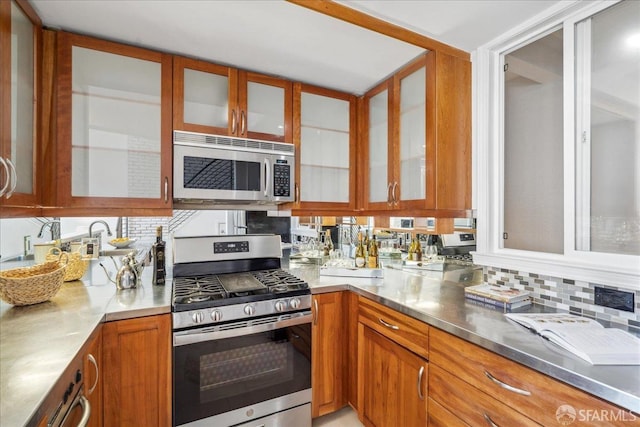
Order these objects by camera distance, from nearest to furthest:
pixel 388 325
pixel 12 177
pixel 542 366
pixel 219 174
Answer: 1. pixel 542 366
2. pixel 12 177
3. pixel 388 325
4. pixel 219 174

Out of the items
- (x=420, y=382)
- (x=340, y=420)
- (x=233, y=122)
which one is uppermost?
(x=233, y=122)

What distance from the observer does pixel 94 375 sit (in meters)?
1.26

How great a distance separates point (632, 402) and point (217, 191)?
197cm

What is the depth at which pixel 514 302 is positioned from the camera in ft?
4.78

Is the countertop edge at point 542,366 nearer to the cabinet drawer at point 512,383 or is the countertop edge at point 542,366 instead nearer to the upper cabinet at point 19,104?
the cabinet drawer at point 512,383

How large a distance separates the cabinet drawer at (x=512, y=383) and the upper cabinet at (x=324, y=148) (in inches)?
49.8

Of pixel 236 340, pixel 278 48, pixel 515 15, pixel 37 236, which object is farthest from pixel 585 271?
pixel 37 236

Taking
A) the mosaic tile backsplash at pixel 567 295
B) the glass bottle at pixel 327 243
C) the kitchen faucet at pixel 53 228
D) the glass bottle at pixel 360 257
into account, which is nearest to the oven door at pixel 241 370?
the glass bottle at pixel 360 257

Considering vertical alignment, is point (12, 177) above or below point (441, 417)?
above

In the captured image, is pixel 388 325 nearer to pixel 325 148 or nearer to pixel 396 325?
pixel 396 325

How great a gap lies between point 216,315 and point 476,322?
1.21 meters

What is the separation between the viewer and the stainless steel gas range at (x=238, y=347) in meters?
1.47

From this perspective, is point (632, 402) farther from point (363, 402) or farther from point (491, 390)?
point (363, 402)

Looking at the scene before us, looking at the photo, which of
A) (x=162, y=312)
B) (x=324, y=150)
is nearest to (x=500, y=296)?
(x=324, y=150)
